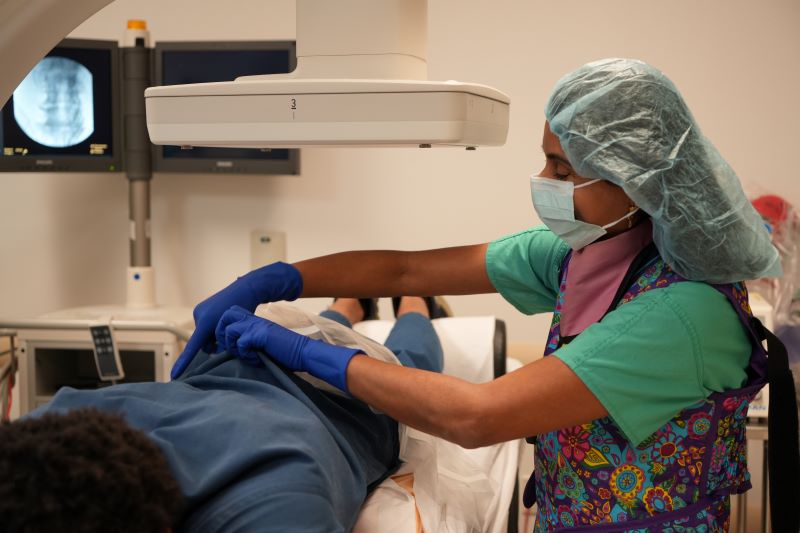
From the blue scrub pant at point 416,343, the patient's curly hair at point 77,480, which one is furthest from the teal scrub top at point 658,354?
the blue scrub pant at point 416,343

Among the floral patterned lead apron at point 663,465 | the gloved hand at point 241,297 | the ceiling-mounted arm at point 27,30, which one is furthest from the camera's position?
the gloved hand at point 241,297

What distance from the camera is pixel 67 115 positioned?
9.61 ft

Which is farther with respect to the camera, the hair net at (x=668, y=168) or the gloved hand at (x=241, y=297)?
the gloved hand at (x=241, y=297)

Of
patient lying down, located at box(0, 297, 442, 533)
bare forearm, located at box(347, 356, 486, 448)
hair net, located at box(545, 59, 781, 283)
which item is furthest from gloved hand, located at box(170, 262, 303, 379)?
hair net, located at box(545, 59, 781, 283)

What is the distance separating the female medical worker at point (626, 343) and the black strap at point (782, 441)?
0.05m

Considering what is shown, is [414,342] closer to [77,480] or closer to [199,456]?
[199,456]

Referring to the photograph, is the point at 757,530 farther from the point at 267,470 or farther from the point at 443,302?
the point at 267,470

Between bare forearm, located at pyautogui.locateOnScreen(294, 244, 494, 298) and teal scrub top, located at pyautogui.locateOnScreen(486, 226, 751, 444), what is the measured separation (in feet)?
1.44

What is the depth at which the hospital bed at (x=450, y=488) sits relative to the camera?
142cm

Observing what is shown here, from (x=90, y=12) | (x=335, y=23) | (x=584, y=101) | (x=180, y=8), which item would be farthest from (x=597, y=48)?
(x=90, y=12)

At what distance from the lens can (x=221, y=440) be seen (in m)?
1.17

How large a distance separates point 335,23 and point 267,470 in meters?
0.64

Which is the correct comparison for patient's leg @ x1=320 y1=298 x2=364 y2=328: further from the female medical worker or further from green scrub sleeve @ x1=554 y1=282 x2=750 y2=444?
green scrub sleeve @ x1=554 y1=282 x2=750 y2=444

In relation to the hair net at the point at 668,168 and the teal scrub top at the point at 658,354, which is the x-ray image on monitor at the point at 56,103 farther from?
the teal scrub top at the point at 658,354
